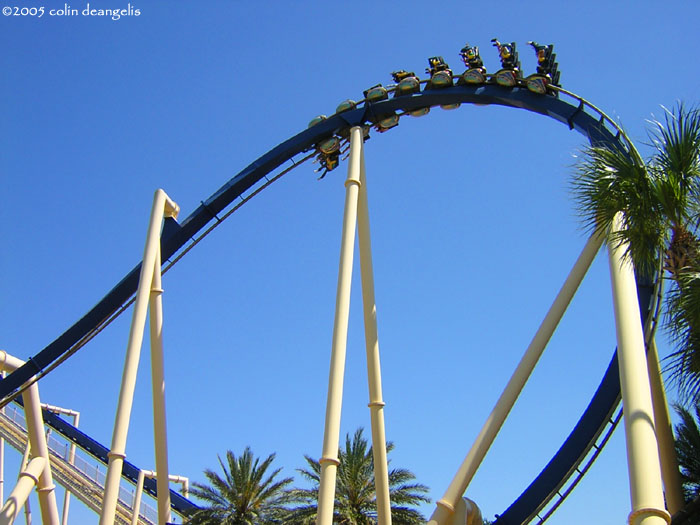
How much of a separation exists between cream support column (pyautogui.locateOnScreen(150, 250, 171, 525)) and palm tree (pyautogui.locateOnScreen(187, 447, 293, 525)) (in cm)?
566

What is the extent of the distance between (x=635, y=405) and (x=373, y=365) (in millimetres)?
6525

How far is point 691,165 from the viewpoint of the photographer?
23.4 ft

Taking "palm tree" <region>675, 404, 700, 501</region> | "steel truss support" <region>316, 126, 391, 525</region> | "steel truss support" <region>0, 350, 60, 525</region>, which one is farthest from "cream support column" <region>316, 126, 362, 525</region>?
"steel truss support" <region>0, 350, 60, 525</region>

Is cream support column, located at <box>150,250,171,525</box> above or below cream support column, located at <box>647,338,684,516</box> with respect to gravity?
above

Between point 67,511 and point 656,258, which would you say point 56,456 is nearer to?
point 67,511

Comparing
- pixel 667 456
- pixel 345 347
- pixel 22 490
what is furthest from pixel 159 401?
pixel 667 456

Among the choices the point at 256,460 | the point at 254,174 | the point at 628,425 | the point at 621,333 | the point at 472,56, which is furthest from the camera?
the point at 256,460

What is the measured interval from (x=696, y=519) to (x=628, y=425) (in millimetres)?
4655

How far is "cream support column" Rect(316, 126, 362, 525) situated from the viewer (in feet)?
30.8

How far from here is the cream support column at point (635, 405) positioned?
18.7ft

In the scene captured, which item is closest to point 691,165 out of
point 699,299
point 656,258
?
point 656,258

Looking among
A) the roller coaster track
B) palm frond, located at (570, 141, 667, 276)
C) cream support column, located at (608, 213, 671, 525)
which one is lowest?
cream support column, located at (608, 213, 671, 525)

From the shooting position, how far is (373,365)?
41.3ft

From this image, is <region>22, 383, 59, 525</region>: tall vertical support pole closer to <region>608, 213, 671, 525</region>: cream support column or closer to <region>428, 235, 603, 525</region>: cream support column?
<region>428, 235, 603, 525</region>: cream support column
